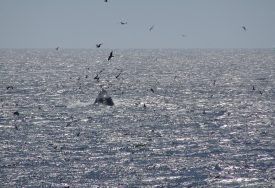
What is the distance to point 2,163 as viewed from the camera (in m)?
55.9

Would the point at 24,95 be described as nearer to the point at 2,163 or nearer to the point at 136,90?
the point at 136,90

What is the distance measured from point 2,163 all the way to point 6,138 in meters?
14.7

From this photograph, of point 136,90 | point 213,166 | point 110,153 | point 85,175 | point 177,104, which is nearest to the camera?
point 85,175

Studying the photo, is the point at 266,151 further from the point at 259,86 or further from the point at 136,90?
the point at 259,86

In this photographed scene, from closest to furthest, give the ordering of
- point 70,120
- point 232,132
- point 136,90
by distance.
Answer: point 232,132
point 70,120
point 136,90

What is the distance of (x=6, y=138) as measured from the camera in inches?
2766

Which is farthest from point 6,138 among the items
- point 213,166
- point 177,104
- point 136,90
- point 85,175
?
point 136,90

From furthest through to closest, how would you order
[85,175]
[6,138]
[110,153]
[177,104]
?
[177,104]
[6,138]
[110,153]
[85,175]

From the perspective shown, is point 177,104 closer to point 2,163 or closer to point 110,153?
point 110,153

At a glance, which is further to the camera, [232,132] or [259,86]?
[259,86]

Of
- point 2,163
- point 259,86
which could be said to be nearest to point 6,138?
point 2,163

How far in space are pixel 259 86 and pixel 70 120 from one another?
8413 cm

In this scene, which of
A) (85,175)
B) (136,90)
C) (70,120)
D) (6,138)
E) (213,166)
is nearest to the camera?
(85,175)

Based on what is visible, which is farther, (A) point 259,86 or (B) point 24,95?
(A) point 259,86
